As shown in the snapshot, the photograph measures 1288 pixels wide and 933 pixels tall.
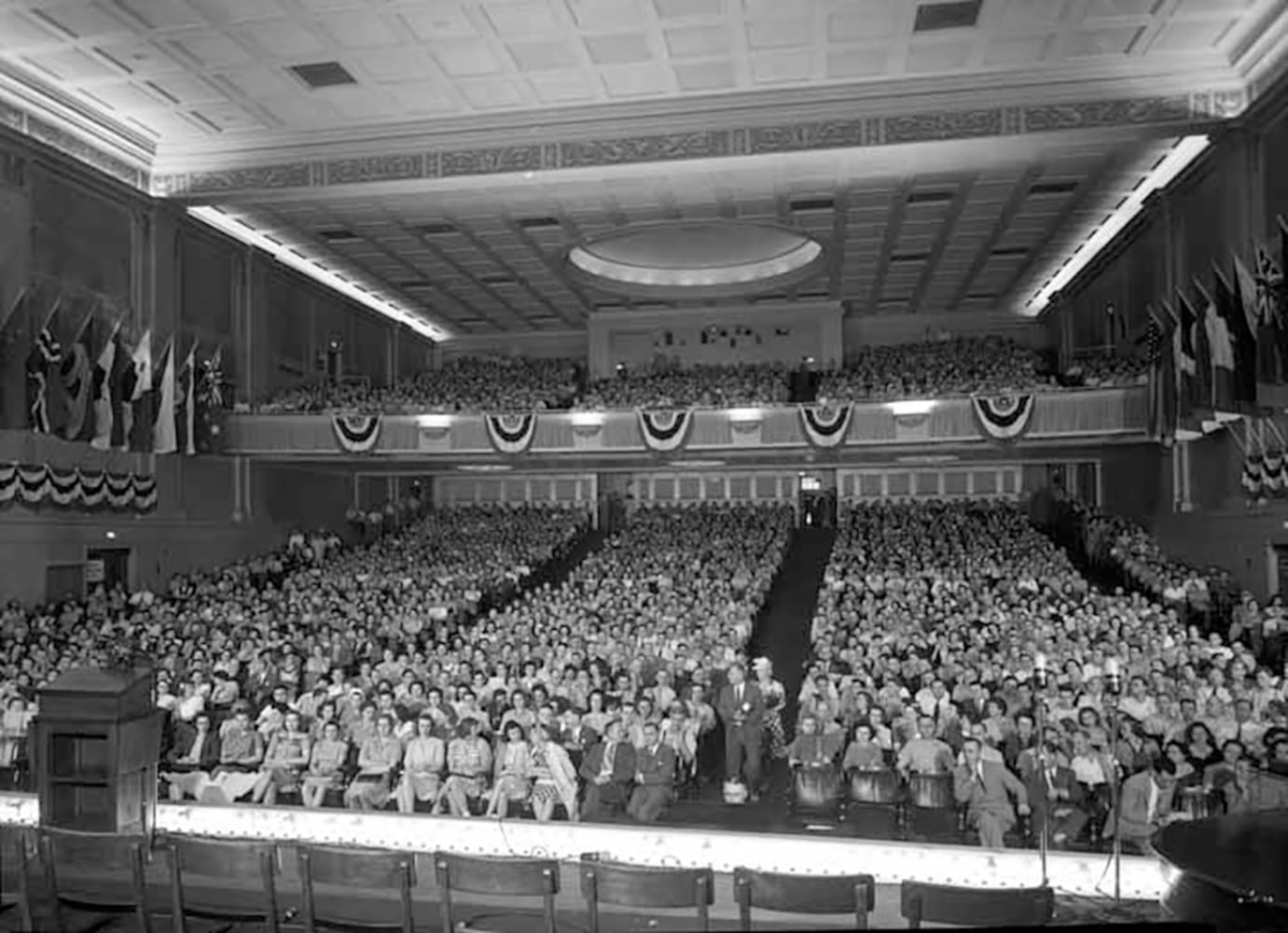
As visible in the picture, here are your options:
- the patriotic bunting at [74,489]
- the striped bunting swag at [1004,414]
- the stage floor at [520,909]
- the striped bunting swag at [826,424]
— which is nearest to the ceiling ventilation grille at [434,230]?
the patriotic bunting at [74,489]

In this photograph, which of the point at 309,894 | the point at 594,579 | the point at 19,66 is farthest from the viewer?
the point at 594,579

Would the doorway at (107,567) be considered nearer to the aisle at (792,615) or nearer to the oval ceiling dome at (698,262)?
the aisle at (792,615)

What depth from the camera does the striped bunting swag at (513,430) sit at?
24.7 m

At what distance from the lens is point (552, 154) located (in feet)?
65.7

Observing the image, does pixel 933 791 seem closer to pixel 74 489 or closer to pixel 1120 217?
pixel 74 489

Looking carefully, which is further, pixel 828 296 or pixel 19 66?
pixel 828 296

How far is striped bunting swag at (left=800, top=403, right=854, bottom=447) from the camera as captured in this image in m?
23.5

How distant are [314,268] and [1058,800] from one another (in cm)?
2334

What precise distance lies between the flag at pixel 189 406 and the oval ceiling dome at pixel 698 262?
30.6ft

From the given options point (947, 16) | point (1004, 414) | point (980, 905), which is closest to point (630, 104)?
point (947, 16)

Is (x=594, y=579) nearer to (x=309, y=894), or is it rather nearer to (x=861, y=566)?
(x=861, y=566)

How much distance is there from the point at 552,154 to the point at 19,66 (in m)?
8.49

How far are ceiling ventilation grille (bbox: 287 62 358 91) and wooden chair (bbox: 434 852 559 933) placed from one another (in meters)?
14.4

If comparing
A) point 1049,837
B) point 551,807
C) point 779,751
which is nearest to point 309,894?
point 551,807
